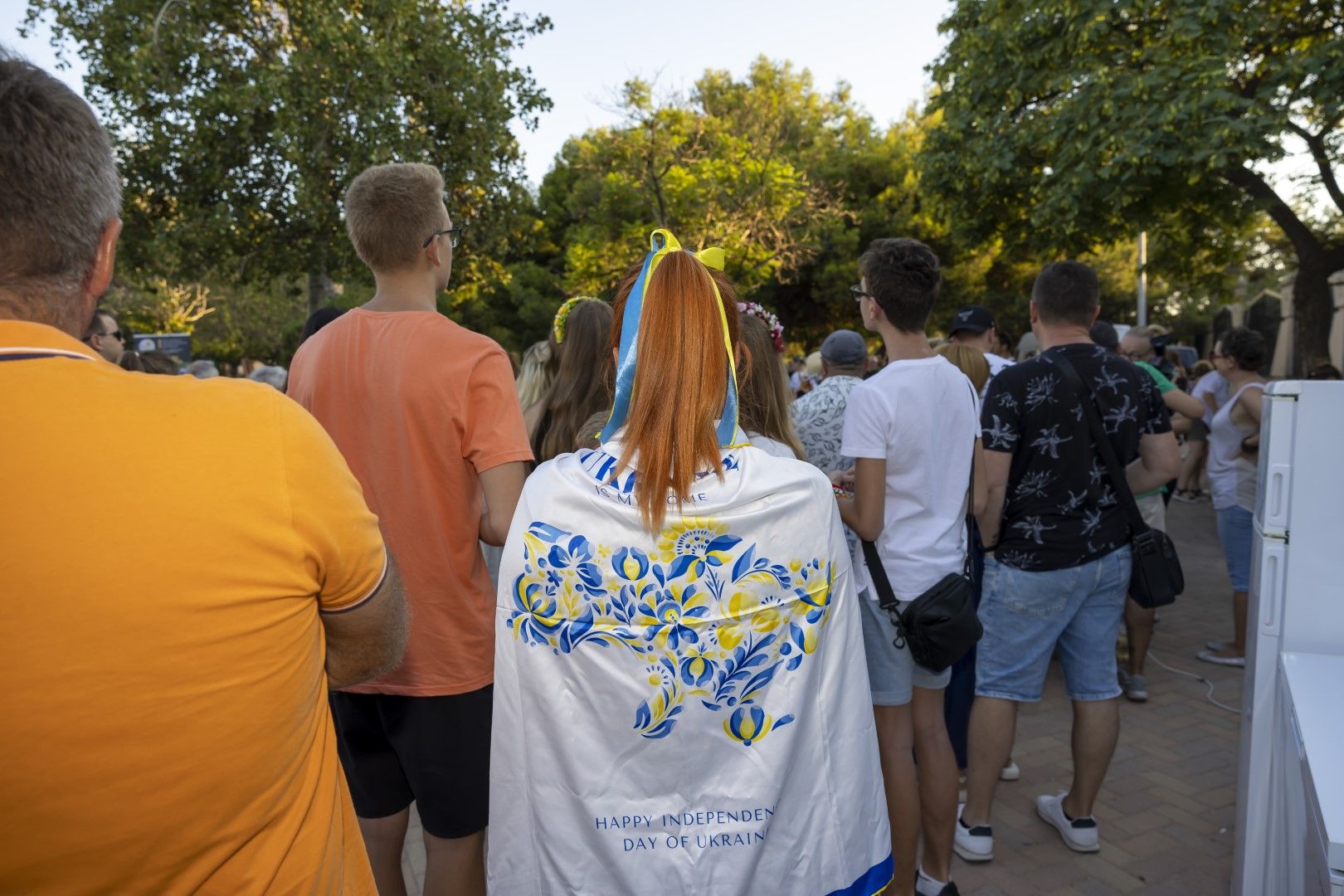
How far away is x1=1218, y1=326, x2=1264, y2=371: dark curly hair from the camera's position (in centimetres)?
558

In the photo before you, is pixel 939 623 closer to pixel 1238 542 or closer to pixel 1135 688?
pixel 1135 688

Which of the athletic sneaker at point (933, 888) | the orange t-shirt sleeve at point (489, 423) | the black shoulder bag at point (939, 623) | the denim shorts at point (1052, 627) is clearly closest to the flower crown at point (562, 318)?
the orange t-shirt sleeve at point (489, 423)

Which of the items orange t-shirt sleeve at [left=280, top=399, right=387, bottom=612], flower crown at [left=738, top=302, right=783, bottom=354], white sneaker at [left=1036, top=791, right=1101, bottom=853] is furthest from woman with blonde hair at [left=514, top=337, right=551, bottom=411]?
white sneaker at [left=1036, top=791, right=1101, bottom=853]

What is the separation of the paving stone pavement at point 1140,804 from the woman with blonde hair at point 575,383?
1.76m

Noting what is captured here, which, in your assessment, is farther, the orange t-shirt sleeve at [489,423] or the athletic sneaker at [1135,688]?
the athletic sneaker at [1135,688]

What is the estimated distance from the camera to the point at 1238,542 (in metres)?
5.30

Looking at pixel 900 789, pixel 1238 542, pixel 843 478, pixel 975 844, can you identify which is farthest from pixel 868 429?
pixel 1238 542

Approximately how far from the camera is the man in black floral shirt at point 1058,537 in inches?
126

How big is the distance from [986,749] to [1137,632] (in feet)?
7.14

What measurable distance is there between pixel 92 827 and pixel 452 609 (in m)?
1.17

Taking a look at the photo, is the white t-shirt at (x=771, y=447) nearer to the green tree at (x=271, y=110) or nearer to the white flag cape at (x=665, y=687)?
the white flag cape at (x=665, y=687)

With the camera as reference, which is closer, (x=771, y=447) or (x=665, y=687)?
(x=665, y=687)

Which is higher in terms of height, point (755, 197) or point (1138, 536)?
point (755, 197)

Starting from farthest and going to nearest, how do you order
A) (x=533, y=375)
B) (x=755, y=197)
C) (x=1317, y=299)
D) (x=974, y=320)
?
(x=755, y=197) → (x=1317, y=299) → (x=974, y=320) → (x=533, y=375)
